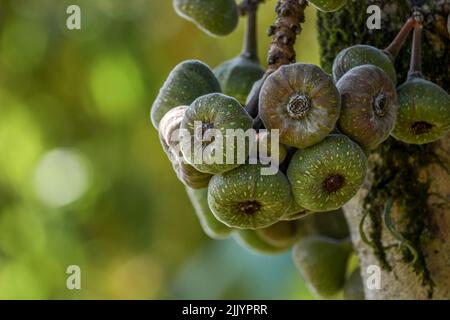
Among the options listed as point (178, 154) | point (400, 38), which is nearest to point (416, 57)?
point (400, 38)

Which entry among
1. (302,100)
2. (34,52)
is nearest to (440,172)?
(302,100)

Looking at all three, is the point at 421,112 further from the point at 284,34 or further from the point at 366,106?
the point at 284,34

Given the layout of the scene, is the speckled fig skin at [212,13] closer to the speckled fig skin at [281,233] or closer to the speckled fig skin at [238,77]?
the speckled fig skin at [238,77]

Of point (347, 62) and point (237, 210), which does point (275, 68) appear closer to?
point (347, 62)

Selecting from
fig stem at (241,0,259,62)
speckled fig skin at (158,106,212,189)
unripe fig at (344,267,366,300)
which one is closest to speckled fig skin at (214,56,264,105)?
fig stem at (241,0,259,62)

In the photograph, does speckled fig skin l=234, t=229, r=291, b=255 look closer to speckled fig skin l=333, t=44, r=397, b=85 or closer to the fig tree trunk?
the fig tree trunk

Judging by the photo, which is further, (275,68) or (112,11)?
(112,11)
